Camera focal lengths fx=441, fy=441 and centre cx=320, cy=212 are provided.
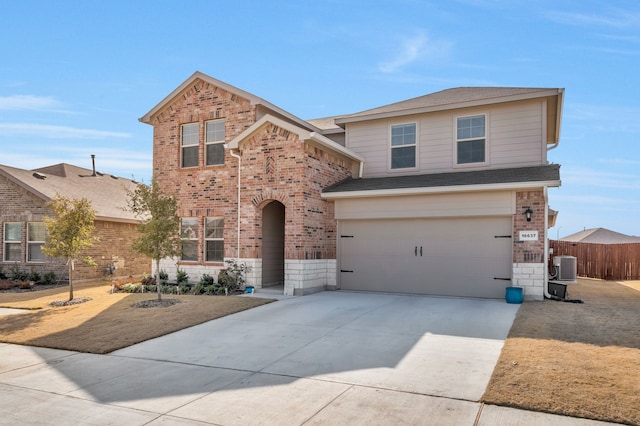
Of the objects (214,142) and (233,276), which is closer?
(233,276)

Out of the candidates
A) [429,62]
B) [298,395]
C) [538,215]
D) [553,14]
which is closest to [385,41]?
[429,62]

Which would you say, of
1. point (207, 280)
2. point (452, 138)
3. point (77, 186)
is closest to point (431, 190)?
point (452, 138)

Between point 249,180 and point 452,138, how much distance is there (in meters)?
6.72

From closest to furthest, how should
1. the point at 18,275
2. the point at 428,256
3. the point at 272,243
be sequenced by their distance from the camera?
the point at 428,256, the point at 272,243, the point at 18,275

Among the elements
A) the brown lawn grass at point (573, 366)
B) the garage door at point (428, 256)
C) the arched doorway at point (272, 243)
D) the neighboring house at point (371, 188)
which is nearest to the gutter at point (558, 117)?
the neighboring house at point (371, 188)

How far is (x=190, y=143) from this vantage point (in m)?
15.9

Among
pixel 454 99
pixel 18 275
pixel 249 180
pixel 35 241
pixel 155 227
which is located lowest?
pixel 18 275

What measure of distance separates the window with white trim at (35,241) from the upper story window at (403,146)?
14.0 meters

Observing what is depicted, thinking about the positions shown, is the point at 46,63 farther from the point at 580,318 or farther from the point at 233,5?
the point at 580,318

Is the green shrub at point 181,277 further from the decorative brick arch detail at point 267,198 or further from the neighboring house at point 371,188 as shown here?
the decorative brick arch detail at point 267,198

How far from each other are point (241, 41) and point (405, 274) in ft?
27.6

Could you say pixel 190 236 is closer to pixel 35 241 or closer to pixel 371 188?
pixel 371 188

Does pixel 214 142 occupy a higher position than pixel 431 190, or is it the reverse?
pixel 214 142

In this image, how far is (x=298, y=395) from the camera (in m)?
5.11
